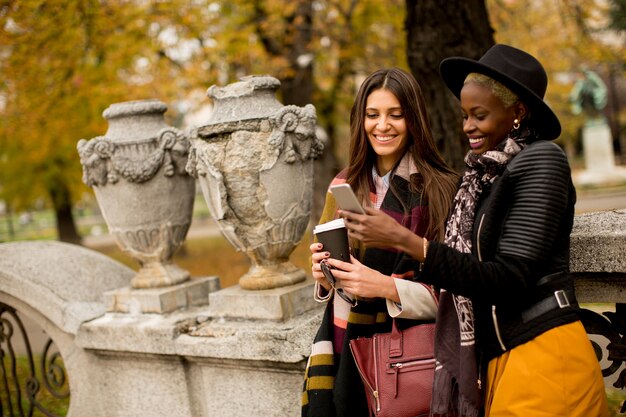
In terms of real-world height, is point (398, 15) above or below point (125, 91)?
above

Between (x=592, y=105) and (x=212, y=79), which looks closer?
(x=212, y=79)

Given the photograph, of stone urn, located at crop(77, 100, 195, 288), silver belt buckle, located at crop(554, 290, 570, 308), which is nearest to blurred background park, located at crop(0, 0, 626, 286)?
stone urn, located at crop(77, 100, 195, 288)

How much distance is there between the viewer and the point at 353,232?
204 cm

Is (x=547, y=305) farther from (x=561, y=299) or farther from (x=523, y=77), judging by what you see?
(x=523, y=77)

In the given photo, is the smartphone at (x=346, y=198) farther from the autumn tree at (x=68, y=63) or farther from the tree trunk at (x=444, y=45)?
the autumn tree at (x=68, y=63)

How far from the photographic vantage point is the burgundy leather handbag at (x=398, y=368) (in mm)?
2254

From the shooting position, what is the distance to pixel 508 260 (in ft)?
6.21

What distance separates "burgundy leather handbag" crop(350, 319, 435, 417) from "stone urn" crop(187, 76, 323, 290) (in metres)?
1.14

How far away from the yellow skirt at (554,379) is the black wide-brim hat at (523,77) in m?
0.68

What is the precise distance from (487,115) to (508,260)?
0.51 metres

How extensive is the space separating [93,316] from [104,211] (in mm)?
705

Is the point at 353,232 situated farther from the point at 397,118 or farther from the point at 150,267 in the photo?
the point at 150,267

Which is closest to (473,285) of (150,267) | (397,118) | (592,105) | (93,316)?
(397,118)

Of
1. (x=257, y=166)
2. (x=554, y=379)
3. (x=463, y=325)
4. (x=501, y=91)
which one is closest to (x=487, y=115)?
(x=501, y=91)
